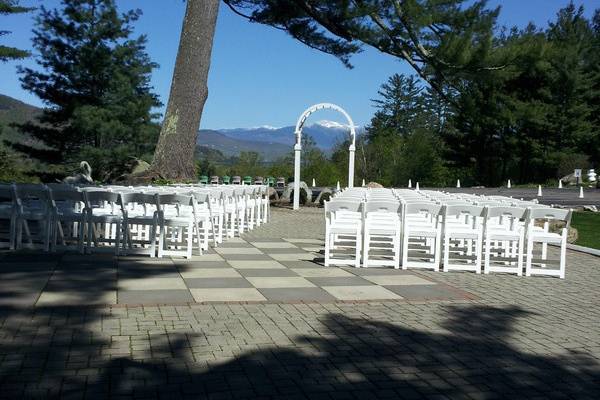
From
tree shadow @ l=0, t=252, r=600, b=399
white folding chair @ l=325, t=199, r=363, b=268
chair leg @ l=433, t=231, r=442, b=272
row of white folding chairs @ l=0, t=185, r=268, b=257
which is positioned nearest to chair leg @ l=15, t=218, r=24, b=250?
row of white folding chairs @ l=0, t=185, r=268, b=257

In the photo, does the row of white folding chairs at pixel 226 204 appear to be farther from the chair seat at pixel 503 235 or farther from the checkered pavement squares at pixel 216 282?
the chair seat at pixel 503 235

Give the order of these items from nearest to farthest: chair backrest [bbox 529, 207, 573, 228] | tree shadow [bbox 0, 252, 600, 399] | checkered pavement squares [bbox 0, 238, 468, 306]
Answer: tree shadow [bbox 0, 252, 600, 399], checkered pavement squares [bbox 0, 238, 468, 306], chair backrest [bbox 529, 207, 573, 228]

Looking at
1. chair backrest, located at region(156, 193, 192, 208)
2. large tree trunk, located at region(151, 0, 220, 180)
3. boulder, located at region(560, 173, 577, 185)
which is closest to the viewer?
chair backrest, located at region(156, 193, 192, 208)

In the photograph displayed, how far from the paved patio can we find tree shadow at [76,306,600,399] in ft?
0.05

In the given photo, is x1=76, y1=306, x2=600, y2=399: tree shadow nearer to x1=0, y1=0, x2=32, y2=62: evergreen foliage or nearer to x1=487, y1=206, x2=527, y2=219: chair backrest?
x1=487, y1=206, x2=527, y2=219: chair backrest

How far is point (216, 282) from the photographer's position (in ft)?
25.5

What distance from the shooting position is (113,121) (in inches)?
1314

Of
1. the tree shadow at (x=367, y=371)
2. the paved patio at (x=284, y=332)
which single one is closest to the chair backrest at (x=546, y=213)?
the paved patio at (x=284, y=332)

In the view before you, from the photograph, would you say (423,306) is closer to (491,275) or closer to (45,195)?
(491,275)

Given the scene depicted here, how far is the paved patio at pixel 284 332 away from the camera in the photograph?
4254mm

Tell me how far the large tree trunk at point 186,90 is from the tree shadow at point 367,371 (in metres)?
15.3

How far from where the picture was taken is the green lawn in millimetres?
14641

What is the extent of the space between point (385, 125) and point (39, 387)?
3547 inches

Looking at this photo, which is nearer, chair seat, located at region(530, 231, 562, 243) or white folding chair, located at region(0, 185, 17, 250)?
chair seat, located at region(530, 231, 562, 243)
